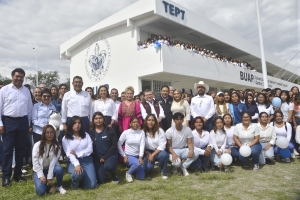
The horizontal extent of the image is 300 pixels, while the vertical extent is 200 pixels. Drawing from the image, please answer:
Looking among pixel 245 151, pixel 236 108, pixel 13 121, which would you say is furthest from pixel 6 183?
pixel 236 108

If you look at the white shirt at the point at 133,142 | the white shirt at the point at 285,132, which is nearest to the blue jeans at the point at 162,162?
the white shirt at the point at 133,142

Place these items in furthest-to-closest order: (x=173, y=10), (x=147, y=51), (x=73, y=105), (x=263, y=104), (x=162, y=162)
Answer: (x=173, y=10) < (x=147, y=51) < (x=263, y=104) < (x=73, y=105) < (x=162, y=162)

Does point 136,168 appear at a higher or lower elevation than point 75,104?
lower

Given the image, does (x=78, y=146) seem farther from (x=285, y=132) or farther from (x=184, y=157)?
(x=285, y=132)

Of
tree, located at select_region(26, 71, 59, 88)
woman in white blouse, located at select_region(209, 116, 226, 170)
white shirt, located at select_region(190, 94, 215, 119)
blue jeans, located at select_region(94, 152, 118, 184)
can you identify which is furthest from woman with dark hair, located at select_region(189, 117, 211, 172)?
tree, located at select_region(26, 71, 59, 88)

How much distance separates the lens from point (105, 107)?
5.02 meters

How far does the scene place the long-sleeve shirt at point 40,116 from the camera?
4.52 m

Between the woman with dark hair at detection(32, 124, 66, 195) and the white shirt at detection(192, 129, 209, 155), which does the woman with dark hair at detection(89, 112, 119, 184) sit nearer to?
the woman with dark hair at detection(32, 124, 66, 195)

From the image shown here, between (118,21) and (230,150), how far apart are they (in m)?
11.0

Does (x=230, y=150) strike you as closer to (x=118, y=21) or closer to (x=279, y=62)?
(x=118, y=21)

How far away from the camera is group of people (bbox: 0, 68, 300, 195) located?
399cm

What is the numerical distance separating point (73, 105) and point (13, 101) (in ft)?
3.16

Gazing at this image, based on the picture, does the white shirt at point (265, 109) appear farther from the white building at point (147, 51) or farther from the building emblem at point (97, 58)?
the building emblem at point (97, 58)

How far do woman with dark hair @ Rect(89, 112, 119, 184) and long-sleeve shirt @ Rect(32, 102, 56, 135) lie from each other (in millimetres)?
909
